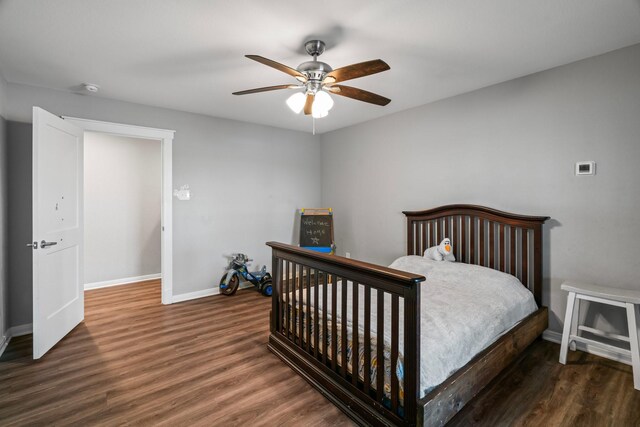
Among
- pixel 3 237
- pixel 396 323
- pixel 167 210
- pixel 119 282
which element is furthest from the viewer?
pixel 119 282

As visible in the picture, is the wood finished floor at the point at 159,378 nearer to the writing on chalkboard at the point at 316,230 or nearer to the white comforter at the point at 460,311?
the white comforter at the point at 460,311

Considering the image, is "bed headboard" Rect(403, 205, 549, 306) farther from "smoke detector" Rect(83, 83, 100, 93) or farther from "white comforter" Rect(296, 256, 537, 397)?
"smoke detector" Rect(83, 83, 100, 93)

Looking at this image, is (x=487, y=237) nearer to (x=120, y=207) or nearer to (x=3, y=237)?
(x=3, y=237)

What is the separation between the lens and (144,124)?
3670 mm

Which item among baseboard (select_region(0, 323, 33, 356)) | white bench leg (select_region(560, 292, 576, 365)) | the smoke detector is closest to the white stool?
white bench leg (select_region(560, 292, 576, 365))

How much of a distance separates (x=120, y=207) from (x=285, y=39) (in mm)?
4109

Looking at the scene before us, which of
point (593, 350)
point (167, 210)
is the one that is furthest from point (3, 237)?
point (593, 350)

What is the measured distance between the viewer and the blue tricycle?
13.6ft

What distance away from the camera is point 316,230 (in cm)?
491

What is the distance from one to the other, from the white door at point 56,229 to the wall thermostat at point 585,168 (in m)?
4.53

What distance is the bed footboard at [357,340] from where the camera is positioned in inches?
60.0

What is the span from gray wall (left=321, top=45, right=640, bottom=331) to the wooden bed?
0.19 meters

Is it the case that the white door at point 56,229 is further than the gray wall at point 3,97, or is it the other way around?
the gray wall at point 3,97

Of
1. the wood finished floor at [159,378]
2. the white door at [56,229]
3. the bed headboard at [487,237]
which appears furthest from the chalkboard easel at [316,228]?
the white door at [56,229]
